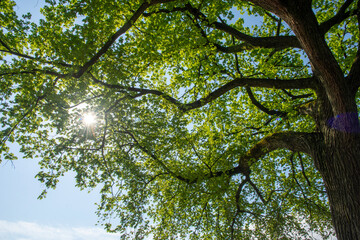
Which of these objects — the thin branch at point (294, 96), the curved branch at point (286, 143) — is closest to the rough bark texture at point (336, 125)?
the curved branch at point (286, 143)

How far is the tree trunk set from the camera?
14.4ft

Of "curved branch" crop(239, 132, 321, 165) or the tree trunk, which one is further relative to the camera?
"curved branch" crop(239, 132, 321, 165)

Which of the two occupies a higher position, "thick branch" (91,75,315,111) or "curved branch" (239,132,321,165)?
"thick branch" (91,75,315,111)

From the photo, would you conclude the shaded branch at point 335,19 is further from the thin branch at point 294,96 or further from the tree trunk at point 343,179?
the thin branch at point 294,96

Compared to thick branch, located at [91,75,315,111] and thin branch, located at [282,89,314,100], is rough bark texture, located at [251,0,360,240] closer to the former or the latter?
thick branch, located at [91,75,315,111]

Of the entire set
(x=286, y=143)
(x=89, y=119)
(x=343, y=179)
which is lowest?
(x=343, y=179)

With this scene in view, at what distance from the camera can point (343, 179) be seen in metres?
4.76

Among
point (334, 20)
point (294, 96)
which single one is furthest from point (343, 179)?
point (294, 96)

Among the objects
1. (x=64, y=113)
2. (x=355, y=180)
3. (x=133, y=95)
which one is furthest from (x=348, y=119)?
(x=64, y=113)

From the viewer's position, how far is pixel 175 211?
965 cm

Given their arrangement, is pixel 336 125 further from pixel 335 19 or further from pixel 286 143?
pixel 335 19

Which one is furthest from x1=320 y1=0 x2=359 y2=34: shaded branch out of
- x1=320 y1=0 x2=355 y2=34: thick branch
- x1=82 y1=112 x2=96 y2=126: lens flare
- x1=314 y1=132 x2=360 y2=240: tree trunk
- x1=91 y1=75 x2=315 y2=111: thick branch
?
x1=82 y1=112 x2=96 y2=126: lens flare

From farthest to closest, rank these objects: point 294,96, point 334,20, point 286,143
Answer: point 294,96
point 286,143
point 334,20

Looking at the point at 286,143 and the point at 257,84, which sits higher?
the point at 257,84
